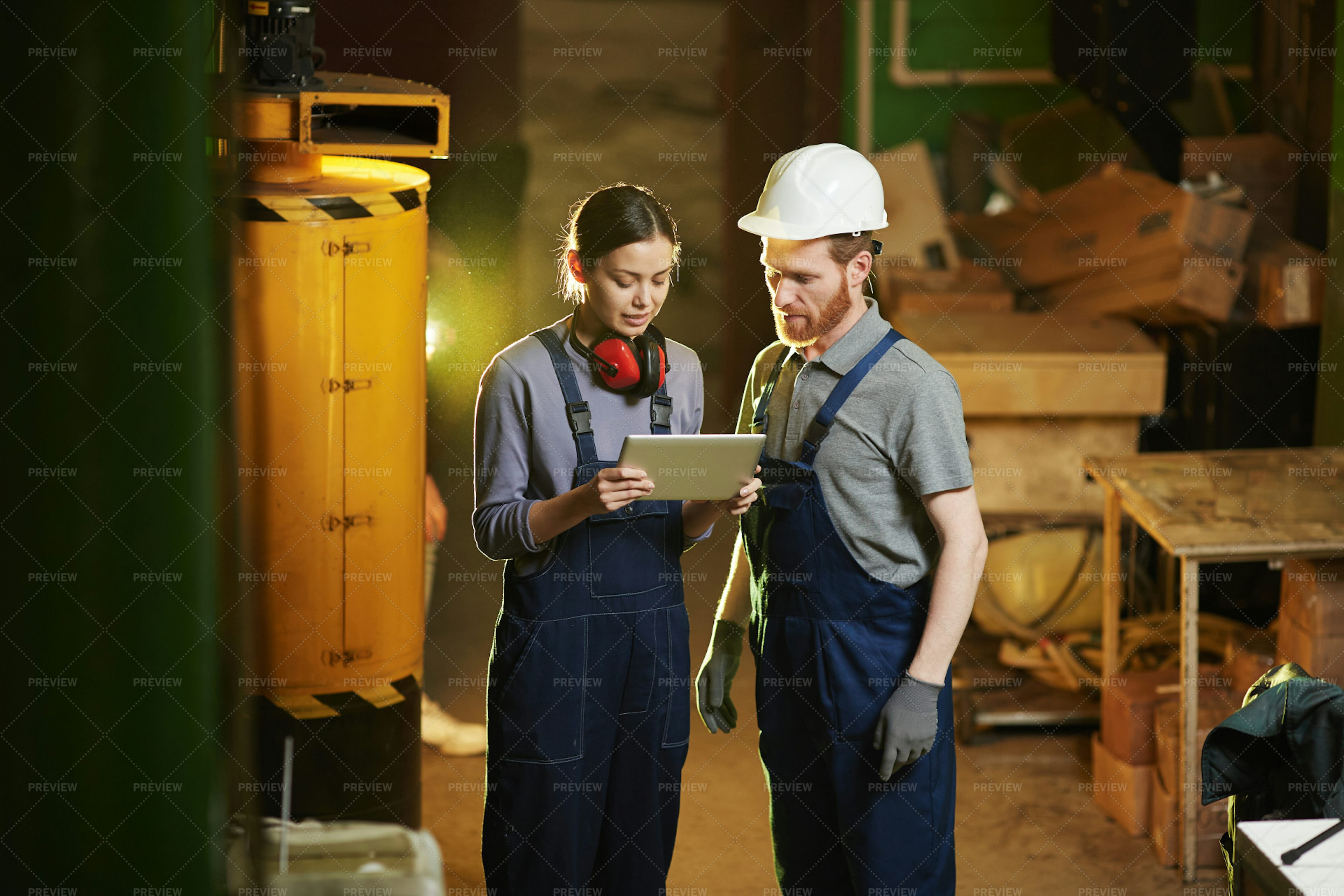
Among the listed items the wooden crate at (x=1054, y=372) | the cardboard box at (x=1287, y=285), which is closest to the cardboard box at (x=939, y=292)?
the wooden crate at (x=1054, y=372)

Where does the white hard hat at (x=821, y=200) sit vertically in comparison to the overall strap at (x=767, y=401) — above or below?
above

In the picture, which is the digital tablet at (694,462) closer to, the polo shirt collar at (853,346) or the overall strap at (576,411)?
the overall strap at (576,411)

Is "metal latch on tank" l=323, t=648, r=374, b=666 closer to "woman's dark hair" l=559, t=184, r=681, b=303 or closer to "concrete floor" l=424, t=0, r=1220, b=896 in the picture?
"concrete floor" l=424, t=0, r=1220, b=896

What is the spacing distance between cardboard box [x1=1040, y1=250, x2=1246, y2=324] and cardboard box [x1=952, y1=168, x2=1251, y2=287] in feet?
0.13

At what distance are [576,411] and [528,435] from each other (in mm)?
121

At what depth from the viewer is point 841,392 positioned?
260cm

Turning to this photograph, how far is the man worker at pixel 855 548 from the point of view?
256cm

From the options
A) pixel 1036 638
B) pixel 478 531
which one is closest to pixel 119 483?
pixel 478 531

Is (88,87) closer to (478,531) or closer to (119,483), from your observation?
(119,483)

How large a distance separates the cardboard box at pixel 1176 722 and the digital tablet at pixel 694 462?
2219mm

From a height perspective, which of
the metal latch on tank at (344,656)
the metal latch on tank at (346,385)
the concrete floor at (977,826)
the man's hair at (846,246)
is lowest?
the concrete floor at (977,826)

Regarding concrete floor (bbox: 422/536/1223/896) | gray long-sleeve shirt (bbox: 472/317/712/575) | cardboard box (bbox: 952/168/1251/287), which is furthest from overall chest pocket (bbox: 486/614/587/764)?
cardboard box (bbox: 952/168/1251/287)

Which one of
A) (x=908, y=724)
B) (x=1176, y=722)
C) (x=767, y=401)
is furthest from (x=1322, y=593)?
(x=767, y=401)

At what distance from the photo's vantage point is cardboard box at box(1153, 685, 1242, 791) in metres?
4.05
